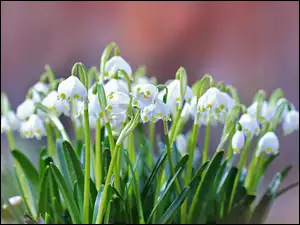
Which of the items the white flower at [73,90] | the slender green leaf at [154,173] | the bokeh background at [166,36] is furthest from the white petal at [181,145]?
the bokeh background at [166,36]

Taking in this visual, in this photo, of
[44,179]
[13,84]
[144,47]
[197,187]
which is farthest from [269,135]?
[13,84]

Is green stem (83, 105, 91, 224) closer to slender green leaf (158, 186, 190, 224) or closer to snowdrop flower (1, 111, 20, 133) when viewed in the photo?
slender green leaf (158, 186, 190, 224)

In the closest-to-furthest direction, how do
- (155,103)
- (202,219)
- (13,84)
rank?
(155,103), (202,219), (13,84)

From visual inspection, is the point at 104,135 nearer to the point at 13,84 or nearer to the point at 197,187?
the point at 197,187

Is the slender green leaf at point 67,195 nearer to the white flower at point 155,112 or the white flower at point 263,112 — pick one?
the white flower at point 155,112

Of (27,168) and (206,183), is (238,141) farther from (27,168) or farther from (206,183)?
(27,168)

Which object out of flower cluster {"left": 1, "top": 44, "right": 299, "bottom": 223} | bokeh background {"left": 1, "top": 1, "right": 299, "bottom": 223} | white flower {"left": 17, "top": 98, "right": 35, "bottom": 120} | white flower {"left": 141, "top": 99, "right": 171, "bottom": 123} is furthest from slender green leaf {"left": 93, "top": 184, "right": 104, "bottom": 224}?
bokeh background {"left": 1, "top": 1, "right": 299, "bottom": 223}
